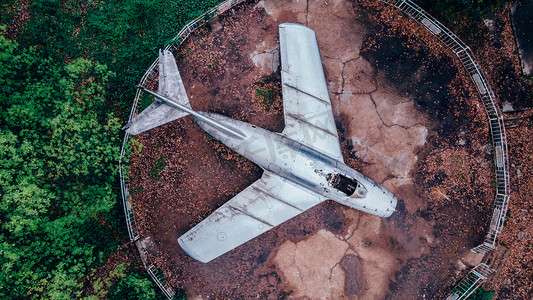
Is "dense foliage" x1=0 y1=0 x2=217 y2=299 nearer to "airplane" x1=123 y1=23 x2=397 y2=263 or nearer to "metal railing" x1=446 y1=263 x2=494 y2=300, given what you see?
"airplane" x1=123 y1=23 x2=397 y2=263

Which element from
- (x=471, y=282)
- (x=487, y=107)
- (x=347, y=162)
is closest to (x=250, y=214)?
(x=347, y=162)

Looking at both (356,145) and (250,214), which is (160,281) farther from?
(356,145)

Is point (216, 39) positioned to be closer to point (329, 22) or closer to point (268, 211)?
point (329, 22)

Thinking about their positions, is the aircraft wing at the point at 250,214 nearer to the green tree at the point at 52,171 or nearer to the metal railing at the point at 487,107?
the green tree at the point at 52,171

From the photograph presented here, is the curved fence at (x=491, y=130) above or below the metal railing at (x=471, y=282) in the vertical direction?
above

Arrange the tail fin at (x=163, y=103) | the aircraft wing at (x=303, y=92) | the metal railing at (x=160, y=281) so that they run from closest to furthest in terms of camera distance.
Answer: the tail fin at (x=163, y=103), the aircraft wing at (x=303, y=92), the metal railing at (x=160, y=281)

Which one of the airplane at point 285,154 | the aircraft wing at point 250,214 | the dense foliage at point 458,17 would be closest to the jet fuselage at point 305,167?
the airplane at point 285,154
